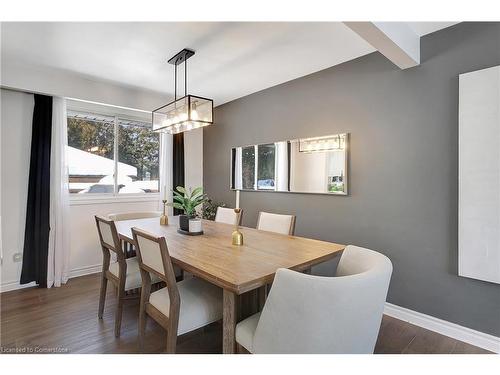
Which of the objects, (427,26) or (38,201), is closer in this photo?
(427,26)

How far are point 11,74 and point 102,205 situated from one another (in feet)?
5.64

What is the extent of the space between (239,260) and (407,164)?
1.71 m

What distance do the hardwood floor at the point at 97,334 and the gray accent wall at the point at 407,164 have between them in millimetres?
260

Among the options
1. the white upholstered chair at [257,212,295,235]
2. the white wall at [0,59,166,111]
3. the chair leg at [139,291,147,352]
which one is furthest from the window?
the chair leg at [139,291,147,352]

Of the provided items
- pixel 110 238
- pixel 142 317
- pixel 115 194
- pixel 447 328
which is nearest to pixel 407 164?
pixel 447 328

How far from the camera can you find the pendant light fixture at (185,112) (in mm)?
2342

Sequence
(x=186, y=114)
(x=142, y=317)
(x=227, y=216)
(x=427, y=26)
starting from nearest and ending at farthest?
1. (x=142, y=317)
2. (x=427, y=26)
3. (x=186, y=114)
4. (x=227, y=216)

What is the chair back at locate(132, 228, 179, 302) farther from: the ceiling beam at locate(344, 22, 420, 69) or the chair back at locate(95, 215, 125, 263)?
the ceiling beam at locate(344, 22, 420, 69)

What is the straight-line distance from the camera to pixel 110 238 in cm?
220

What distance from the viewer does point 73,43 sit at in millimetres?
2324

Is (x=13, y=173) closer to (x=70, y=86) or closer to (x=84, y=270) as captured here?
(x=70, y=86)

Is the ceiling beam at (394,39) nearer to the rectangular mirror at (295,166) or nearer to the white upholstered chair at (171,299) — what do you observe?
the rectangular mirror at (295,166)

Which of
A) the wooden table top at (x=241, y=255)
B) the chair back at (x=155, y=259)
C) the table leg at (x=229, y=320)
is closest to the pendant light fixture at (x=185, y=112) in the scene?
the wooden table top at (x=241, y=255)

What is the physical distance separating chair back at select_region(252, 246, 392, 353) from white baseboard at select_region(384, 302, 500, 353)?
1358 millimetres
